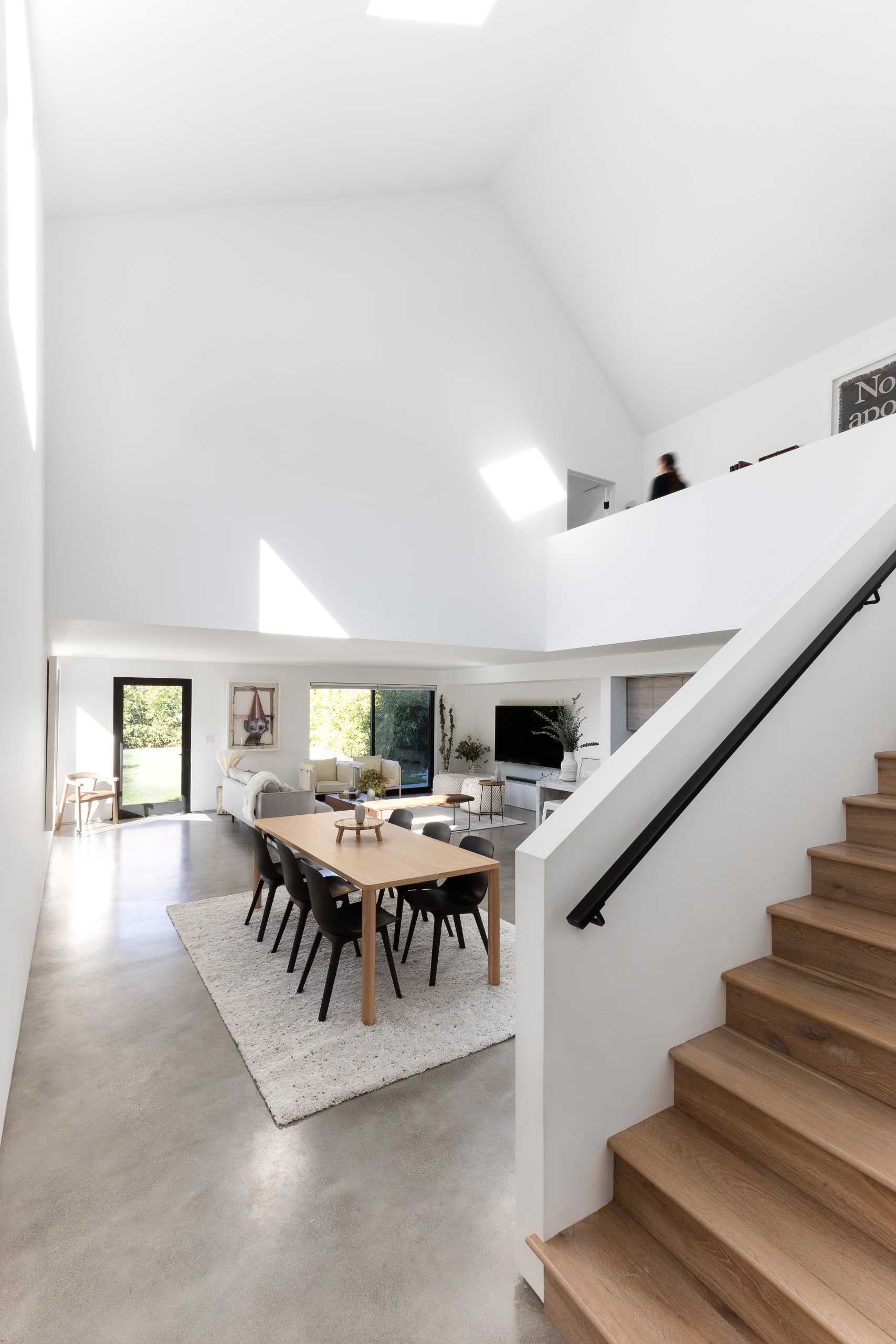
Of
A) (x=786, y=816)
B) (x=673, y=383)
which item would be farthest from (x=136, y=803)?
(x=786, y=816)

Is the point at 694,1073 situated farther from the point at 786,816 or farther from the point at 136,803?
the point at 136,803

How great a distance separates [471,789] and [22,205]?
8.01 m

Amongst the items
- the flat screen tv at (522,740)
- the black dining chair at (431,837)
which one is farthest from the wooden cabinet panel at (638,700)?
the black dining chair at (431,837)

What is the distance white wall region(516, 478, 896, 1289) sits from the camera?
1.61m

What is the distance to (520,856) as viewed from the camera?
1.69 m

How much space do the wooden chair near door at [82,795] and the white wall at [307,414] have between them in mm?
5264

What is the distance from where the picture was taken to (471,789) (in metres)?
9.43

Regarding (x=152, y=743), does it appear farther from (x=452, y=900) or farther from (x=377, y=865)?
(x=452, y=900)

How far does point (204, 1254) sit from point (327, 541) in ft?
12.5

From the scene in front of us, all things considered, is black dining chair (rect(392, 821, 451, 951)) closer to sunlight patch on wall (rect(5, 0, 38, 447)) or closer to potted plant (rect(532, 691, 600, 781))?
sunlight patch on wall (rect(5, 0, 38, 447))

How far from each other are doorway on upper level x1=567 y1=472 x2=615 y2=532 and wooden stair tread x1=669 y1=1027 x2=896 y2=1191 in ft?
16.6

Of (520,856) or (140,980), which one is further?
(140,980)

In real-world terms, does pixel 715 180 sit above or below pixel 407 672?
above

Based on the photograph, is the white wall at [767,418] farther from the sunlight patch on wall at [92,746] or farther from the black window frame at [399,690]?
the sunlight patch on wall at [92,746]
